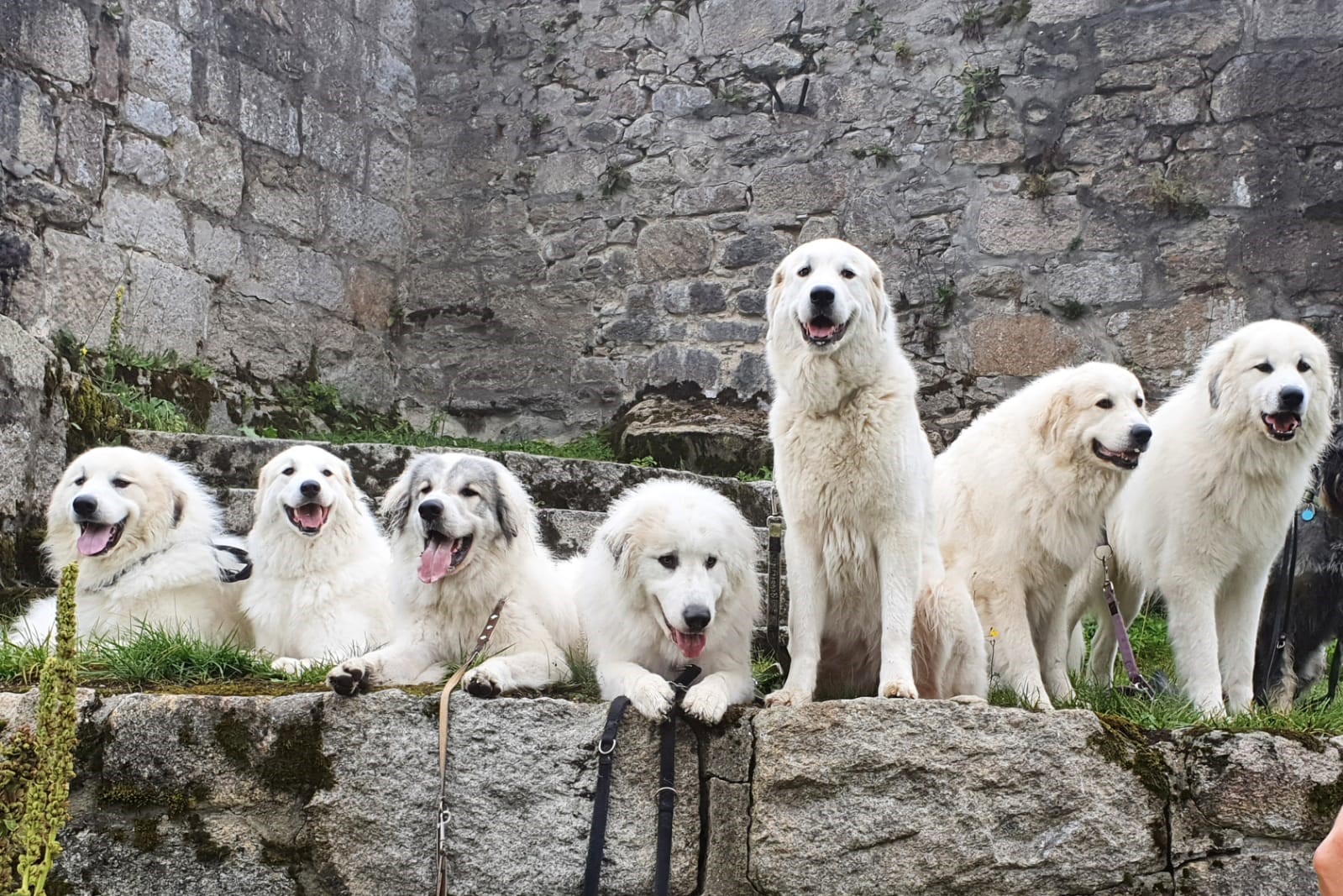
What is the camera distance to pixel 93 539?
4973 millimetres

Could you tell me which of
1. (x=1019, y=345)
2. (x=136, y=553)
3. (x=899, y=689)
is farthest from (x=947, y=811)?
(x=1019, y=345)

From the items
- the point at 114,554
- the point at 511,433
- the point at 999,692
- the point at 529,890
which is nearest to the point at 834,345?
the point at 999,692

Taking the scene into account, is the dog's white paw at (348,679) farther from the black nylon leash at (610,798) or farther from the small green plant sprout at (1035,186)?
the small green plant sprout at (1035,186)

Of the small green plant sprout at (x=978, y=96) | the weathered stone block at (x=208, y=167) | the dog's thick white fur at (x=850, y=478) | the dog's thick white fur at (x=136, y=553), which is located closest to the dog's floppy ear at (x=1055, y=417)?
the dog's thick white fur at (x=850, y=478)

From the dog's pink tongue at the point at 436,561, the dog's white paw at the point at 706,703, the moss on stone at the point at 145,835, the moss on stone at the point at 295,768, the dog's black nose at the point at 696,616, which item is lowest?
the moss on stone at the point at 145,835

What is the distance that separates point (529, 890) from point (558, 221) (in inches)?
284

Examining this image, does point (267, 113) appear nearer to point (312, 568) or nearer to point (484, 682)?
point (312, 568)

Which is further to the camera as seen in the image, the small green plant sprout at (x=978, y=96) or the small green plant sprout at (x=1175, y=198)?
the small green plant sprout at (x=978, y=96)

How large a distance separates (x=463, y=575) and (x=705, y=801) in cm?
131

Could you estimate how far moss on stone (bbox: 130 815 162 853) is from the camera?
3.86 meters

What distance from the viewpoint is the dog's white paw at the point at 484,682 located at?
3.95m

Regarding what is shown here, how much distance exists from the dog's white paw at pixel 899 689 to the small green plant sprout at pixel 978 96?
19.6 feet

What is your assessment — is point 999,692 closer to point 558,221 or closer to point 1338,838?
point 1338,838

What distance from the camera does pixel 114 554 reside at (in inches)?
199
